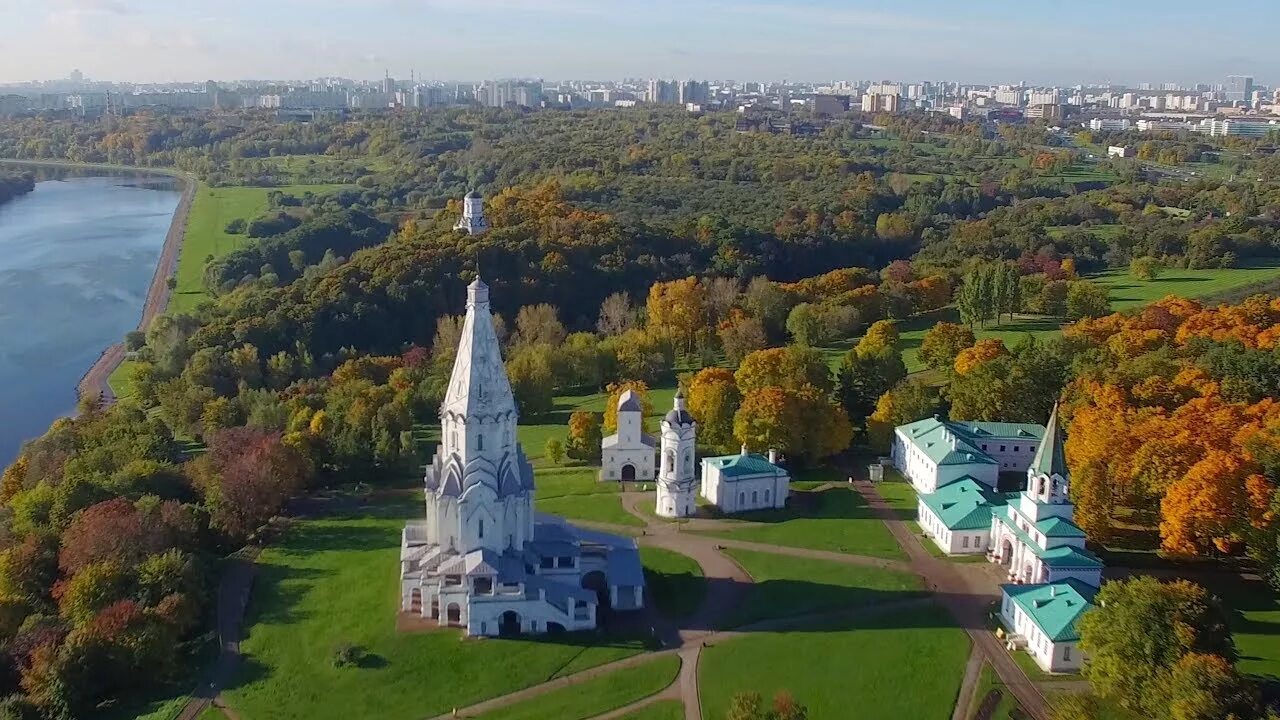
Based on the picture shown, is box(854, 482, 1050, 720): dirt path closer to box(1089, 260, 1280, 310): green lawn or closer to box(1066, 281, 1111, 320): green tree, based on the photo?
box(1066, 281, 1111, 320): green tree

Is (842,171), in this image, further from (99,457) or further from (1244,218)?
(99,457)

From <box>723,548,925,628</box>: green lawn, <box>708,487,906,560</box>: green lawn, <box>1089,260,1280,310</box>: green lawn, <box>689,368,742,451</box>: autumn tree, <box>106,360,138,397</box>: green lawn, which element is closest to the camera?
<box>723,548,925,628</box>: green lawn

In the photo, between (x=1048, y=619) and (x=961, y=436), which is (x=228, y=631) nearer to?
(x=1048, y=619)

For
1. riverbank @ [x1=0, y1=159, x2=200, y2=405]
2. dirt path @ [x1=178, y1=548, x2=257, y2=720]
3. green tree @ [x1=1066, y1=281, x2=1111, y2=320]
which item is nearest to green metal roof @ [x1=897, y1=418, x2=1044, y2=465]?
green tree @ [x1=1066, y1=281, x2=1111, y2=320]

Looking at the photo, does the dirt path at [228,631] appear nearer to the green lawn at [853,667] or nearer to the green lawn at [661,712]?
the green lawn at [661,712]

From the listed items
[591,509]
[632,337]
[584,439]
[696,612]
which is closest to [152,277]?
[632,337]

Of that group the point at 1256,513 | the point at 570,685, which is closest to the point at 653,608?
the point at 570,685

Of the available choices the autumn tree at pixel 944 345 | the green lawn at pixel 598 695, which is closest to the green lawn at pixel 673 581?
the green lawn at pixel 598 695
